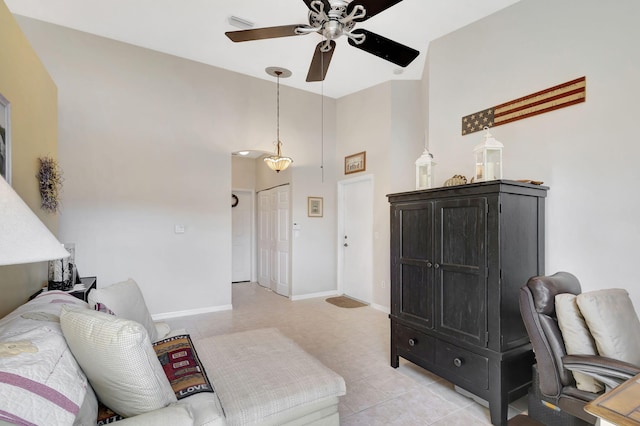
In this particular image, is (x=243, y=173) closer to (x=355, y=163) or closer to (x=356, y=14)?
(x=355, y=163)

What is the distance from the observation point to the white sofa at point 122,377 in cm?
92

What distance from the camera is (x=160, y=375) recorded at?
1249 millimetres

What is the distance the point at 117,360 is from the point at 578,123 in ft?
10.7

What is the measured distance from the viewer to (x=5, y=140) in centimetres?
192

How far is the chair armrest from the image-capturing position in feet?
4.63

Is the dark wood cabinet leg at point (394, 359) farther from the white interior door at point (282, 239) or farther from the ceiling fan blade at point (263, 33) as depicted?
the white interior door at point (282, 239)

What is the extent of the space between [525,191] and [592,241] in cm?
67

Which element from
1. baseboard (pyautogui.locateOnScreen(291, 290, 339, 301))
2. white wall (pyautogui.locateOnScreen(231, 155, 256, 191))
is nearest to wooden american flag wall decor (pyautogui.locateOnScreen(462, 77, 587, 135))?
baseboard (pyautogui.locateOnScreen(291, 290, 339, 301))

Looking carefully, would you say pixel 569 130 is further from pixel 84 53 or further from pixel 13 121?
pixel 84 53

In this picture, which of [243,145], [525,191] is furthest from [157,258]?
[525,191]

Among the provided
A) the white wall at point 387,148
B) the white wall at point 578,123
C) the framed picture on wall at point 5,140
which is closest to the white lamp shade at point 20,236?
the framed picture on wall at point 5,140

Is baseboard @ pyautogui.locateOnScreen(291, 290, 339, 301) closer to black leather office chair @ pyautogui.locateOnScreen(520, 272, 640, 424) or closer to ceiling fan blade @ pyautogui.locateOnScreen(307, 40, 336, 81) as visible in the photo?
ceiling fan blade @ pyautogui.locateOnScreen(307, 40, 336, 81)

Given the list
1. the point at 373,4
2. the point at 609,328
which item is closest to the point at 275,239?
the point at 373,4

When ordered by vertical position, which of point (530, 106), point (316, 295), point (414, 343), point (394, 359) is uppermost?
point (530, 106)
